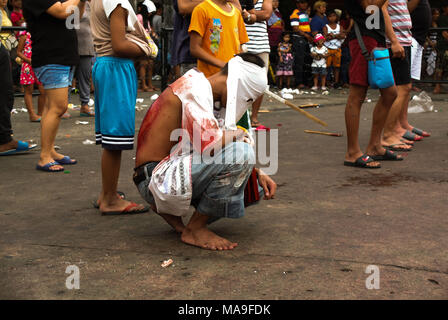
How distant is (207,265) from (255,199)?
57cm

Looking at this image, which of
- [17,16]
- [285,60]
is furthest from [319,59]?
[17,16]

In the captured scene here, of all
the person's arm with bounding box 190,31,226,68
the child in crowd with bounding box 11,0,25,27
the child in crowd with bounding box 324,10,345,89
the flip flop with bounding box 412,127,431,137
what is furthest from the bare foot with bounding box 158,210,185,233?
the child in crowd with bounding box 324,10,345,89

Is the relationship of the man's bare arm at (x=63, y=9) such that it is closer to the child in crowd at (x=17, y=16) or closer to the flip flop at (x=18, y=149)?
the flip flop at (x=18, y=149)

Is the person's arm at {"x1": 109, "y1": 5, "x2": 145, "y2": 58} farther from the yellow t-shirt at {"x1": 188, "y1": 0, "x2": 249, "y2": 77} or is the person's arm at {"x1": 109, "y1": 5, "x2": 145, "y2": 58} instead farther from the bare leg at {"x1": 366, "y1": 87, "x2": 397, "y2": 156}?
the bare leg at {"x1": 366, "y1": 87, "x2": 397, "y2": 156}

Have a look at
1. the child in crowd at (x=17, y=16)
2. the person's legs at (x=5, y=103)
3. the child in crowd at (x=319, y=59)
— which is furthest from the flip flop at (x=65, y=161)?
the child in crowd at (x=319, y=59)

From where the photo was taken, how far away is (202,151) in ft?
10.5

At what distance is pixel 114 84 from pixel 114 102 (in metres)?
0.12

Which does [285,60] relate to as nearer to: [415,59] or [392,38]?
[415,59]

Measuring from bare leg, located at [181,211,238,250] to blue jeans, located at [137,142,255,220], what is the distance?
0.12 meters

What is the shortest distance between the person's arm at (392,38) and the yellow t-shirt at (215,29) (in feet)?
4.73

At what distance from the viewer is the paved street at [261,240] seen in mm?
2826

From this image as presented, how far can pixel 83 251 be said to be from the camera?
3.35 m

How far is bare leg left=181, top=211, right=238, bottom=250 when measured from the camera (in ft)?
11.1

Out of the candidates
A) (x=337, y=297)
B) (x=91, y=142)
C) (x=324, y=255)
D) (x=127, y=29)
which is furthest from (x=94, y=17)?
(x=91, y=142)
